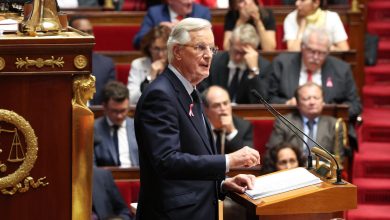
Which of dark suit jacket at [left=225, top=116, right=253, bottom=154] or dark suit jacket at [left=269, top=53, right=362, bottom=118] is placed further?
dark suit jacket at [left=269, top=53, right=362, bottom=118]

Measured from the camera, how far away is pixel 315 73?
17.8ft

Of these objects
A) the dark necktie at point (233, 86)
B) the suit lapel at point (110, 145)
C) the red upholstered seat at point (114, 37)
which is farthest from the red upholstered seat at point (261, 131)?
the red upholstered seat at point (114, 37)

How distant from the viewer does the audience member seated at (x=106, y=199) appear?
421cm

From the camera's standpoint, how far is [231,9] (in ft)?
19.8

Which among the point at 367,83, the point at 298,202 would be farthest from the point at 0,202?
the point at 367,83

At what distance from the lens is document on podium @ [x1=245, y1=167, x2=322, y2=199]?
257 cm

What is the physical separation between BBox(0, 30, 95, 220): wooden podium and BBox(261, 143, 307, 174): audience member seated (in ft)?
6.82

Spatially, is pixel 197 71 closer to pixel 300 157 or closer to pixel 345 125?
pixel 300 157

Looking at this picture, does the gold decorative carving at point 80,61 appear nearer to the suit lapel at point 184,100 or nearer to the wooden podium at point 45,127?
the wooden podium at point 45,127

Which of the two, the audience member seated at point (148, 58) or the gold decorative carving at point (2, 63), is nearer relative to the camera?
the gold decorative carving at point (2, 63)

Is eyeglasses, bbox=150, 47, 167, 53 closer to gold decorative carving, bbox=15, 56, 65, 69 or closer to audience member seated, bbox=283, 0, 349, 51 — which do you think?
→ audience member seated, bbox=283, 0, 349, 51

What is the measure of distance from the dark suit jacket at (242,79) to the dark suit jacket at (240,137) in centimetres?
48

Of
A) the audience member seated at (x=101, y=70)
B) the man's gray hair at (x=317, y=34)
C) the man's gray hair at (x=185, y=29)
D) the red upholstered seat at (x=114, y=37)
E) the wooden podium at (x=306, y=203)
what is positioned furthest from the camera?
the red upholstered seat at (x=114, y=37)

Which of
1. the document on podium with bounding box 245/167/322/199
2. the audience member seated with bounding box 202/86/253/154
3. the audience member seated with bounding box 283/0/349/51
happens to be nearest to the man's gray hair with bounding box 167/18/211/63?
the document on podium with bounding box 245/167/322/199
